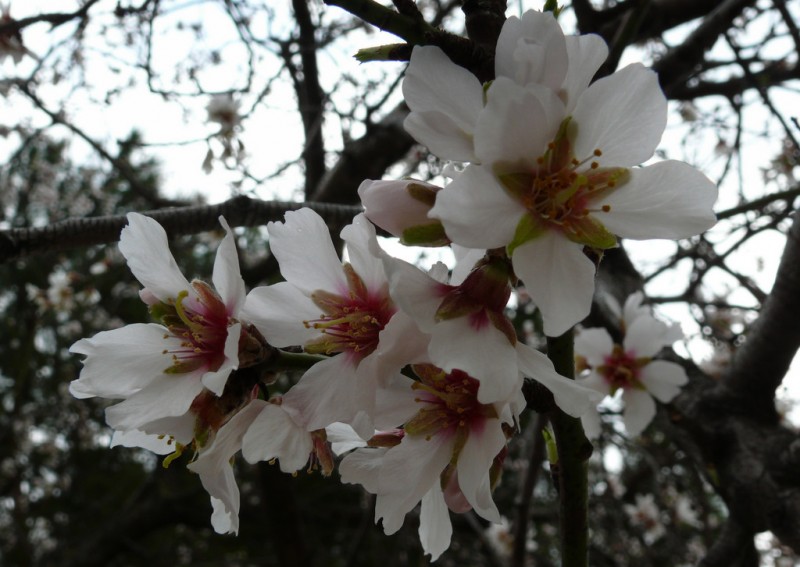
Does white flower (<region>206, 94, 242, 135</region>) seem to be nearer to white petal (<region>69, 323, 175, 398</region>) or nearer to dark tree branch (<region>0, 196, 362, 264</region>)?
dark tree branch (<region>0, 196, 362, 264</region>)

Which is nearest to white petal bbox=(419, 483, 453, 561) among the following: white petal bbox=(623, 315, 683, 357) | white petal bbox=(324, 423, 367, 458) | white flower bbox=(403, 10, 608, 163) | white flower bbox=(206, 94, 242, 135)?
white petal bbox=(324, 423, 367, 458)

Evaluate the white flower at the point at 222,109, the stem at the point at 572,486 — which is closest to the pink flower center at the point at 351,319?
the stem at the point at 572,486

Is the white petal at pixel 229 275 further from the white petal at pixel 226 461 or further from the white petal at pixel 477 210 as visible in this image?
the white petal at pixel 477 210

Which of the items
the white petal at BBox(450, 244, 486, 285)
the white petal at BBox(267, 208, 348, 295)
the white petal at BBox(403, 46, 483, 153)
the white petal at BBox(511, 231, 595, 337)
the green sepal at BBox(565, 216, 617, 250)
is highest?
the white petal at BBox(403, 46, 483, 153)

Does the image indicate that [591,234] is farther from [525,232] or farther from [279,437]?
[279,437]

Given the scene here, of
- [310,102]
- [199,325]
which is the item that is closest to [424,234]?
[199,325]

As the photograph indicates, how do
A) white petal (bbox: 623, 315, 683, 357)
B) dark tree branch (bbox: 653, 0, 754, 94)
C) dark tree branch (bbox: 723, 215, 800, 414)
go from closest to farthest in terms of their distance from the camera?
1. dark tree branch (bbox: 723, 215, 800, 414)
2. white petal (bbox: 623, 315, 683, 357)
3. dark tree branch (bbox: 653, 0, 754, 94)
